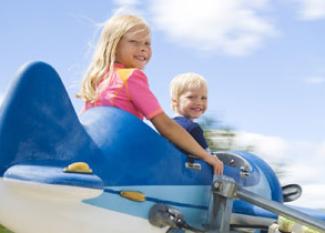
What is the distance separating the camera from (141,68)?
3.36m

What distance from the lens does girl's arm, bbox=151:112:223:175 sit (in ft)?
10.2

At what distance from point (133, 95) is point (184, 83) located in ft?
2.04

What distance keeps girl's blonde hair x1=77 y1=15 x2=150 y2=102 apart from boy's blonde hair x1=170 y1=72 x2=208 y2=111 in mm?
427

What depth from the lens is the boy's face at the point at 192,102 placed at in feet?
11.9

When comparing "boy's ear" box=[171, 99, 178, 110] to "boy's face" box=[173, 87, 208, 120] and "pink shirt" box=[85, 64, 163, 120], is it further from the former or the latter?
"pink shirt" box=[85, 64, 163, 120]

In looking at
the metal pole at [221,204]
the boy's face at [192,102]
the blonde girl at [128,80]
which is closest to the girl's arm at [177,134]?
the blonde girl at [128,80]

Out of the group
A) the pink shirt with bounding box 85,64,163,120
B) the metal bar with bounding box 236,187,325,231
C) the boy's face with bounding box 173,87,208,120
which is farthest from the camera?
the boy's face with bounding box 173,87,208,120

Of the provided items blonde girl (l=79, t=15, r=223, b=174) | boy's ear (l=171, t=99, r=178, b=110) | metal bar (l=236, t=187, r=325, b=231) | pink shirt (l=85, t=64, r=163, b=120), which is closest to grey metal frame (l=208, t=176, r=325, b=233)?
metal bar (l=236, t=187, r=325, b=231)

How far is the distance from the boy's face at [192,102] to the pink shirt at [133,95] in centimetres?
52

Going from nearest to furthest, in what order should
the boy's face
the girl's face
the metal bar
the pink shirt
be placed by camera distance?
the pink shirt, the metal bar, the girl's face, the boy's face

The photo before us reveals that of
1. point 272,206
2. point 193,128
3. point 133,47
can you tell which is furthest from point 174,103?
point 272,206

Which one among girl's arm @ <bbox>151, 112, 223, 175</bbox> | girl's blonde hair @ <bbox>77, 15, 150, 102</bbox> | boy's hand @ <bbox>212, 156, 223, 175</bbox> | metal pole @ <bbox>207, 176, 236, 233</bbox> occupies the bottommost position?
metal pole @ <bbox>207, 176, 236, 233</bbox>

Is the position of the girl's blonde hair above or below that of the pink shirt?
above

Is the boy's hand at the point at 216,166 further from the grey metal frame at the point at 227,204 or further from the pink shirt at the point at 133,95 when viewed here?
the pink shirt at the point at 133,95
